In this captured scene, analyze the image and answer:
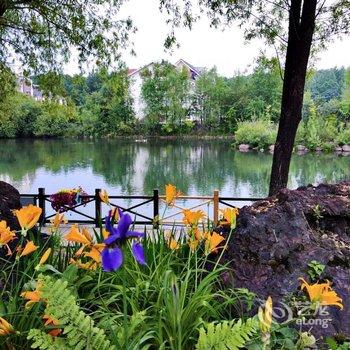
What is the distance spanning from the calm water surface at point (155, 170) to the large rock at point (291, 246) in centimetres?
1495

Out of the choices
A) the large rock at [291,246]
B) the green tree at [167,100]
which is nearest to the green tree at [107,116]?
the green tree at [167,100]

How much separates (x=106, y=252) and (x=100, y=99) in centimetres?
5165

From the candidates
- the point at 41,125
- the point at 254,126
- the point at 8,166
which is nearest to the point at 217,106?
the point at 254,126

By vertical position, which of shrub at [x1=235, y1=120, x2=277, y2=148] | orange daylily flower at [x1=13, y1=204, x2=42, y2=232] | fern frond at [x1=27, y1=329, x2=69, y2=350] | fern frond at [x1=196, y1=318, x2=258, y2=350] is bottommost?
shrub at [x1=235, y1=120, x2=277, y2=148]

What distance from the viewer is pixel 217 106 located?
46031mm

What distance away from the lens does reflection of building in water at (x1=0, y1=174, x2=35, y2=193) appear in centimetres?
1851

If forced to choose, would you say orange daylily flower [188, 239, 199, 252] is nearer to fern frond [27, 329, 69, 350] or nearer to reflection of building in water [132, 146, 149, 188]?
fern frond [27, 329, 69, 350]

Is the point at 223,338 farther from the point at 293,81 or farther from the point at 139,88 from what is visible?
the point at 139,88

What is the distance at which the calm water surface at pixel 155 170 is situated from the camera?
63.1 feet

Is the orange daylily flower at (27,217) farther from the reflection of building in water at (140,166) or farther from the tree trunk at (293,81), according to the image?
the reflection of building in water at (140,166)

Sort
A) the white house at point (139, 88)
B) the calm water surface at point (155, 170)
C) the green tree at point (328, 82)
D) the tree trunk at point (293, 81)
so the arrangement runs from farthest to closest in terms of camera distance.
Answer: the green tree at point (328, 82)
the white house at point (139, 88)
the calm water surface at point (155, 170)
the tree trunk at point (293, 81)

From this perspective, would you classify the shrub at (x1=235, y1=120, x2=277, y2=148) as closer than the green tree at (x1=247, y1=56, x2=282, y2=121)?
Yes

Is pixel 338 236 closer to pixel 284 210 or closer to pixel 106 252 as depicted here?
pixel 284 210

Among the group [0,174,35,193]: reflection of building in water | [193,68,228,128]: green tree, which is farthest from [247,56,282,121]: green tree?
[0,174,35,193]: reflection of building in water
